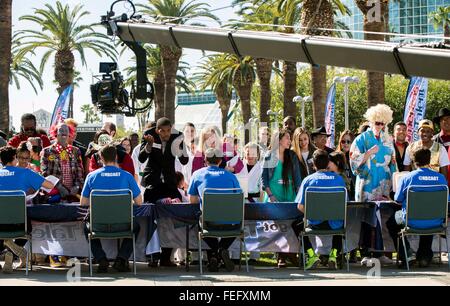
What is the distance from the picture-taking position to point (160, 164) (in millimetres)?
12398

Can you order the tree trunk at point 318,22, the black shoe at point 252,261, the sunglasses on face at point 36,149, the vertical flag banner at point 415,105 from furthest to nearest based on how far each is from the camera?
the tree trunk at point 318,22
the vertical flag banner at point 415,105
the sunglasses on face at point 36,149
the black shoe at point 252,261

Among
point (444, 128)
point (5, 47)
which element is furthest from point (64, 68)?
point (444, 128)

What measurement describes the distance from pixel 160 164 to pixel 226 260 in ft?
5.78

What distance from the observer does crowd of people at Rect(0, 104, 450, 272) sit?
37.7 ft

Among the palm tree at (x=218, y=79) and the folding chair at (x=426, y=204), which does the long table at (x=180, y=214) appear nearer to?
the folding chair at (x=426, y=204)

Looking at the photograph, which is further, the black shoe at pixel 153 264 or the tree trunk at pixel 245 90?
the tree trunk at pixel 245 90

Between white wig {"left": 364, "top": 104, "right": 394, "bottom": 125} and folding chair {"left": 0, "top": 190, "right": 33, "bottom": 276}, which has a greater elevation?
white wig {"left": 364, "top": 104, "right": 394, "bottom": 125}

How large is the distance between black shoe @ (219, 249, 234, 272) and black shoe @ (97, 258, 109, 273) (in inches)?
59.7

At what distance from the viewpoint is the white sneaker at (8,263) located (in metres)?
11.4

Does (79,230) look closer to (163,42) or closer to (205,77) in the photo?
(163,42)

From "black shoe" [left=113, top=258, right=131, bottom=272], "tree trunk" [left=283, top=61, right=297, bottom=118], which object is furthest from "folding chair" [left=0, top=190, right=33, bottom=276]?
"tree trunk" [left=283, top=61, right=297, bottom=118]

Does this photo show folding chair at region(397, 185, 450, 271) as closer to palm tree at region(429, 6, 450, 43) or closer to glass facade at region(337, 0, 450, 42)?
palm tree at region(429, 6, 450, 43)

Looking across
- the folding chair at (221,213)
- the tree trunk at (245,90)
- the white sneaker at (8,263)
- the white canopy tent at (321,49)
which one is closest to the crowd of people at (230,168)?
the white sneaker at (8,263)

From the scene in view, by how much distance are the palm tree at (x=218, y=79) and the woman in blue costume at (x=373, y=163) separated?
3886 centimetres
